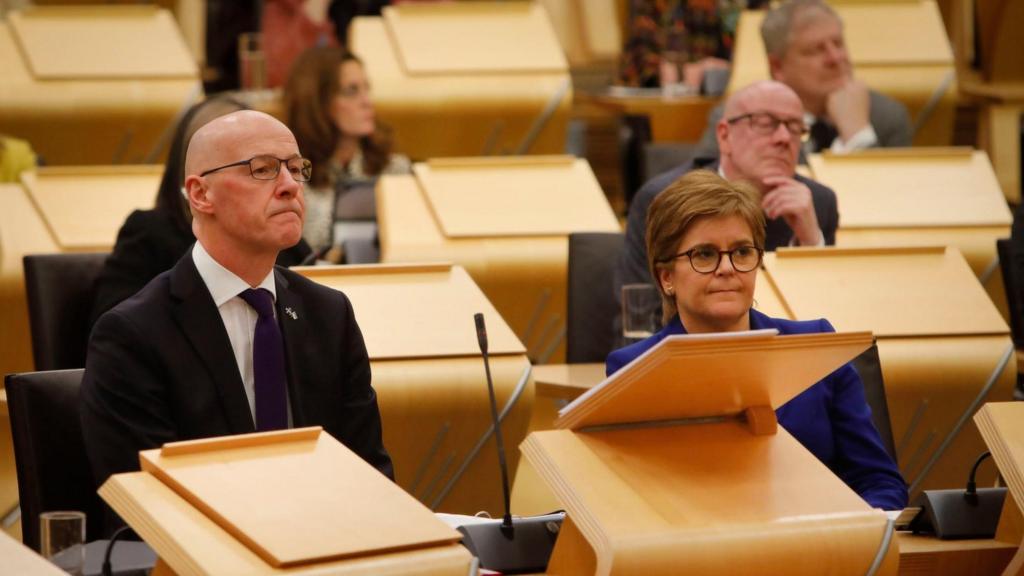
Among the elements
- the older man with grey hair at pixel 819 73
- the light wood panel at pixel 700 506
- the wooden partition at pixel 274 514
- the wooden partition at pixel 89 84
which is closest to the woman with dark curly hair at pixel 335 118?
the wooden partition at pixel 89 84

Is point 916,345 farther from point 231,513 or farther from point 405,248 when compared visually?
point 231,513

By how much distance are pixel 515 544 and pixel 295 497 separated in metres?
0.44

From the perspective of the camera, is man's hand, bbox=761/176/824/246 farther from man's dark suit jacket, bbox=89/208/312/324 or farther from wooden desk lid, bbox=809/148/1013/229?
man's dark suit jacket, bbox=89/208/312/324

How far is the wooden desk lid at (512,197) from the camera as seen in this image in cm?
457

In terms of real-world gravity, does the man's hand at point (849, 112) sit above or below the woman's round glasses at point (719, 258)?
below

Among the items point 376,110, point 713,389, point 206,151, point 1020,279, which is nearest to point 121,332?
point 206,151

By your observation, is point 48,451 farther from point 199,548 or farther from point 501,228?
point 501,228

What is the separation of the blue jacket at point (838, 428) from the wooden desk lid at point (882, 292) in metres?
0.79

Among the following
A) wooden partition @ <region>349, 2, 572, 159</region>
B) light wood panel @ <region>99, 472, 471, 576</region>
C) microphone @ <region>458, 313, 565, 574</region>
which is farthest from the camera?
wooden partition @ <region>349, 2, 572, 159</region>

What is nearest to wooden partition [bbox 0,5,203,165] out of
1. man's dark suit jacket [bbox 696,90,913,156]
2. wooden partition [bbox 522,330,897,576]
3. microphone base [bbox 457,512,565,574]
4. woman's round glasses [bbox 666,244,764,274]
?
man's dark suit jacket [bbox 696,90,913,156]

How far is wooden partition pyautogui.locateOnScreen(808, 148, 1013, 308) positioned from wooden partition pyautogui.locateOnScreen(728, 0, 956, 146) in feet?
4.88

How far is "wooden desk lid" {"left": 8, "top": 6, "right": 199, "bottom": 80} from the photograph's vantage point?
6.16m

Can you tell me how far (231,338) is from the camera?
8.28 feet

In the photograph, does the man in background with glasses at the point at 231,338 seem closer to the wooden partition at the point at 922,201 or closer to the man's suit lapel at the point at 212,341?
the man's suit lapel at the point at 212,341
